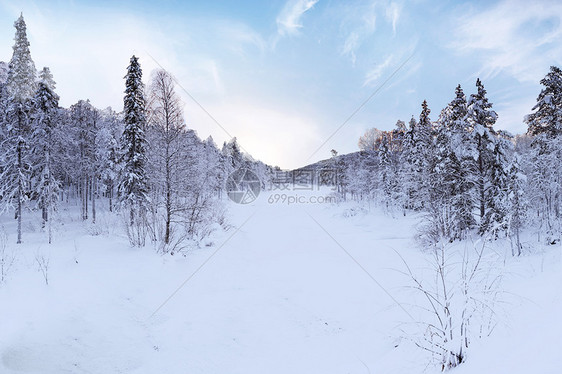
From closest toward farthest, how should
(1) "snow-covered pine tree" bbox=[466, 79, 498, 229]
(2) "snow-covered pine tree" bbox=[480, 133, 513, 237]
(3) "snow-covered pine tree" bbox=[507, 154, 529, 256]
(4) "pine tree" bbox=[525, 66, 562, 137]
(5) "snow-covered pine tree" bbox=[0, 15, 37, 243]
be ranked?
(3) "snow-covered pine tree" bbox=[507, 154, 529, 256] → (2) "snow-covered pine tree" bbox=[480, 133, 513, 237] → (1) "snow-covered pine tree" bbox=[466, 79, 498, 229] → (4) "pine tree" bbox=[525, 66, 562, 137] → (5) "snow-covered pine tree" bbox=[0, 15, 37, 243]

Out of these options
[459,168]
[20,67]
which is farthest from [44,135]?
[459,168]

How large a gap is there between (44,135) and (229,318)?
25902 millimetres

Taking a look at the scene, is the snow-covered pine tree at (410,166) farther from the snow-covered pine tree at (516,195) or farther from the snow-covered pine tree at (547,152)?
the snow-covered pine tree at (516,195)

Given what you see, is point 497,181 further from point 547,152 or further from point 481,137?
point 547,152

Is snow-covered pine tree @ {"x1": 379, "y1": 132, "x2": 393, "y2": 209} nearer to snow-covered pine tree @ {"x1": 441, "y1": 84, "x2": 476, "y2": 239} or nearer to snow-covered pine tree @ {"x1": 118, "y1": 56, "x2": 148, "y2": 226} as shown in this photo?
snow-covered pine tree @ {"x1": 441, "y1": 84, "x2": 476, "y2": 239}

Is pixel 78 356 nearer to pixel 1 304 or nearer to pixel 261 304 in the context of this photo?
pixel 1 304

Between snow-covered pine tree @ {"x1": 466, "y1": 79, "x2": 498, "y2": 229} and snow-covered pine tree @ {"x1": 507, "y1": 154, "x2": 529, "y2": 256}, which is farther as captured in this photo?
snow-covered pine tree @ {"x1": 466, "y1": 79, "x2": 498, "y2": 229}

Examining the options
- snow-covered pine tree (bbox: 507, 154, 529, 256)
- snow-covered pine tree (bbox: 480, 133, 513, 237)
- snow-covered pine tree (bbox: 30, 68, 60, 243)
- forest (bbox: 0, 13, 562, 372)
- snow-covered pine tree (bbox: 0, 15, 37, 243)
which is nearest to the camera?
Result: forest (bbox: 0, 13, 562, 372)

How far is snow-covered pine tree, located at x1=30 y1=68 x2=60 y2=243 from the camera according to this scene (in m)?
22.3

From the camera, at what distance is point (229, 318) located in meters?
7.95

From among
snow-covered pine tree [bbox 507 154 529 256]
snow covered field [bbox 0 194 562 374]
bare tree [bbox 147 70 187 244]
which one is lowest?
snow covered field [bbox 0 194 562 374]

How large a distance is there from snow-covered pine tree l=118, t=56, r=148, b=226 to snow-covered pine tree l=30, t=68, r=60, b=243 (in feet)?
19.4

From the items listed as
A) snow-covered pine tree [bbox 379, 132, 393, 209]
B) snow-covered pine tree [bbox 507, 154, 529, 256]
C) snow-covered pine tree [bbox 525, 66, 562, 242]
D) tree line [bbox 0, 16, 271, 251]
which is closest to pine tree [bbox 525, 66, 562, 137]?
snow-covered pine tree [bbox 525, 66, 562, 242]

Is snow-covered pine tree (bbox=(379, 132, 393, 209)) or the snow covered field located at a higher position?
snow-covered pine tree (bbox=(379, 132, 393, 209))
